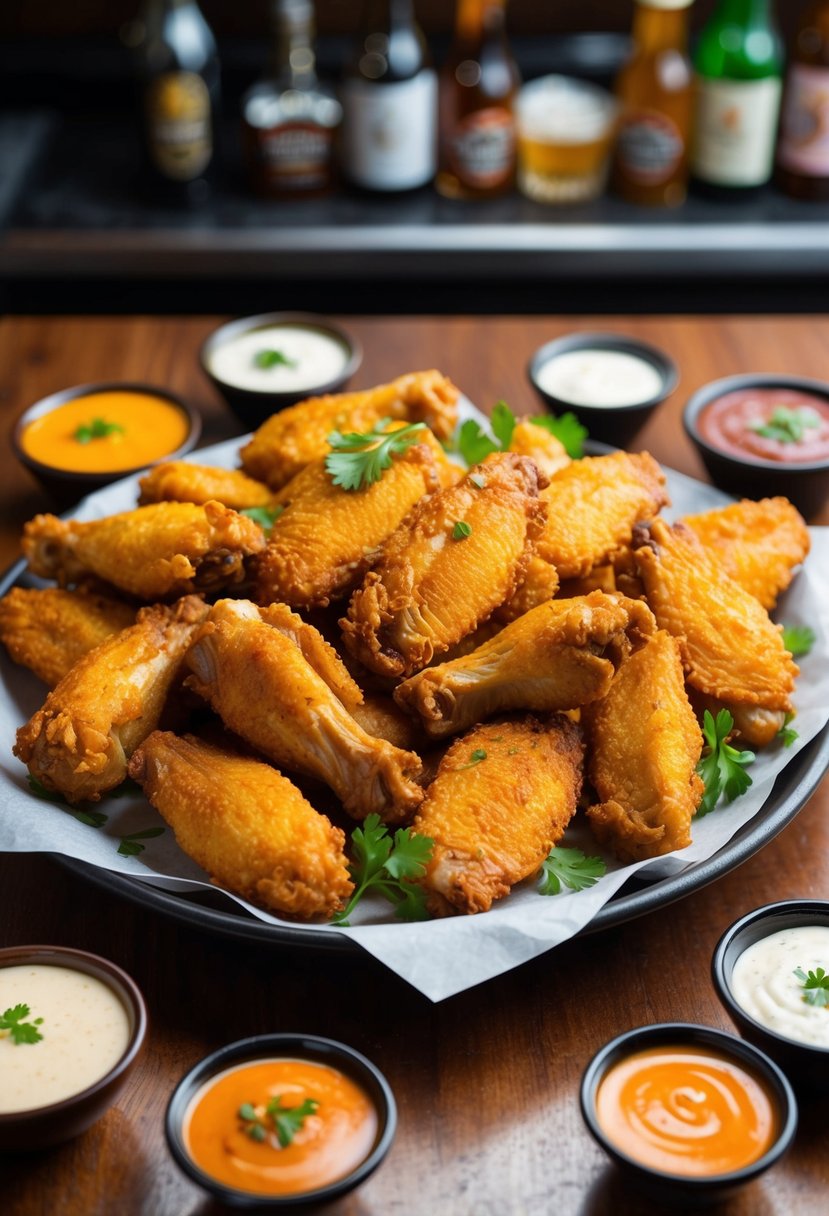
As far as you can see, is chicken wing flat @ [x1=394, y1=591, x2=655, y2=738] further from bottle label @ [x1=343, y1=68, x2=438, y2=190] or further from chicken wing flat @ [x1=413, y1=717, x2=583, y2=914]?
bottle label @ [x1=343, y1=68, x2=438, y2=190]

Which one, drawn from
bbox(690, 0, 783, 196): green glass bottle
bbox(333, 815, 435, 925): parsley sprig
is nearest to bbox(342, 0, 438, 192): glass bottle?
bbox(690, 0, 783, 196): green glass bottle

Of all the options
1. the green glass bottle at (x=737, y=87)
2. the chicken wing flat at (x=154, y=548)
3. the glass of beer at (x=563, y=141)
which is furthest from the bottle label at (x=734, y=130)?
the chicken wing flat at (x=154, y=548)

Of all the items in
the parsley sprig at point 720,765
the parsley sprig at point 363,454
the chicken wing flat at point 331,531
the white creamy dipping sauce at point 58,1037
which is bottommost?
the parsley sprig at point 720,765

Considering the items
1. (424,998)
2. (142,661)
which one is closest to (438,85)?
(142,661)

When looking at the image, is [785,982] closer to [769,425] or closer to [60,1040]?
[60,1040]

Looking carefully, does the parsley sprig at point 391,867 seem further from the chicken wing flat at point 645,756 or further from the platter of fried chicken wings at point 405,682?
the chicken wing flat at point 645,756

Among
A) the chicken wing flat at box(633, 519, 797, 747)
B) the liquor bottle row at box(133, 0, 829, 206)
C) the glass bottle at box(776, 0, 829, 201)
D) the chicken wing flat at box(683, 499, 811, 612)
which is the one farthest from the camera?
the liquor bottle row at box(133, 0, 829, 206)

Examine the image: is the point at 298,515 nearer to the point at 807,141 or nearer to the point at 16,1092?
the point at 16,1092
